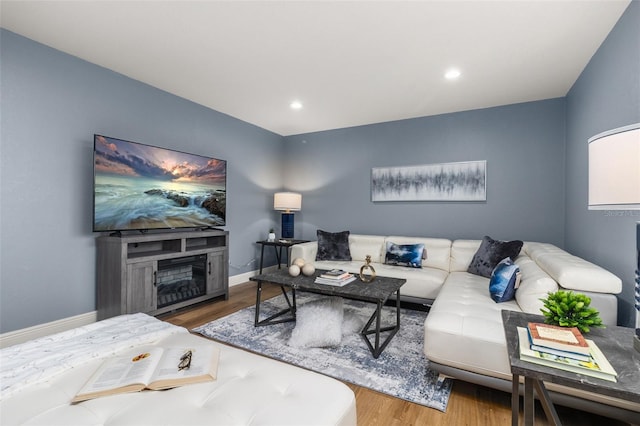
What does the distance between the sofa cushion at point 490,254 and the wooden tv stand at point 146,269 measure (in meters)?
3.06

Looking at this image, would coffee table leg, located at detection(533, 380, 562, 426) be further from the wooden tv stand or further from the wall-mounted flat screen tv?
the wall-mounted flat screen tv

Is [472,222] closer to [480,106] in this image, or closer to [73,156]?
[480,106]

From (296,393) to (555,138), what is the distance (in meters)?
4.09

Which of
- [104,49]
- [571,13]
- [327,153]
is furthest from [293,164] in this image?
[571,13]

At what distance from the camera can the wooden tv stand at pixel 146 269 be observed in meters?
2.66

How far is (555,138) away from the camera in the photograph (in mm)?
3424

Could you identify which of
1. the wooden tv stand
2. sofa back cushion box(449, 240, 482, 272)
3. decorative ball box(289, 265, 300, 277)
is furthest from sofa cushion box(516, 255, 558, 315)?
the wooden tv stand

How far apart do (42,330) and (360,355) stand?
2754mm

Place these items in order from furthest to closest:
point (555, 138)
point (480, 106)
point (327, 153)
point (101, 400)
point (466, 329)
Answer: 1. point (327, 153)
2. point (480, 106)
3. point (555, 138)
4. point (466, 329)
5. point (101, 400)

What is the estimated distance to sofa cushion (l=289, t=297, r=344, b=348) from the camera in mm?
2371

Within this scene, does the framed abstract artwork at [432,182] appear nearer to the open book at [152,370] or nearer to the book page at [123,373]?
the open book at [152,370]

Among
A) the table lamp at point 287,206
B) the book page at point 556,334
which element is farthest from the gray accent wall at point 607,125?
the table lamp at point 287,206

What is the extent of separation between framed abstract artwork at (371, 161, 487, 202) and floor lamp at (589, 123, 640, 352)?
2923 millimetres

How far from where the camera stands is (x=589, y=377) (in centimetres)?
90
